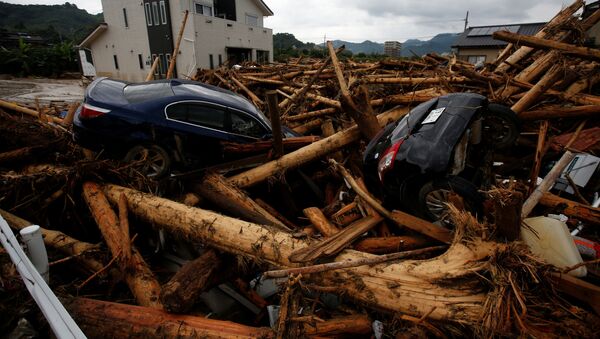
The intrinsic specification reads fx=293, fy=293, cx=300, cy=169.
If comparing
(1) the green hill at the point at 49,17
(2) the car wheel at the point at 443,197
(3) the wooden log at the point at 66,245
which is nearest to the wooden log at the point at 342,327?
(2) the car wheel at the point at 443,197

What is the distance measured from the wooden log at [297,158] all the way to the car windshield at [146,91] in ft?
6.72

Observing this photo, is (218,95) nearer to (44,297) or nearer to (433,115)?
(433,115)

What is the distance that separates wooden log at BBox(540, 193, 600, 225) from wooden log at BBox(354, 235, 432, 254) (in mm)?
1723

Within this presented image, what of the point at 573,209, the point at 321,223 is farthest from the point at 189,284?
the point at 573,209

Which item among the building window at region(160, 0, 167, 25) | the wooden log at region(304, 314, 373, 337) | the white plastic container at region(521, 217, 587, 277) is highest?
the building window at region(160, 0, 167, 25)

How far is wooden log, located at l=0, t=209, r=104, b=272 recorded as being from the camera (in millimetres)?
3373

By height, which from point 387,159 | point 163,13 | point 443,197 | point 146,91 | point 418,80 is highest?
point 163,13

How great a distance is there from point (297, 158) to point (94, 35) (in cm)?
3336

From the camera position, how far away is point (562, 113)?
4996 millimetres

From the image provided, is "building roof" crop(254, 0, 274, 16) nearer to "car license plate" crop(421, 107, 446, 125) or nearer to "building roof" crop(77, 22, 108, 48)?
"building roof" crop(77, 22, 108, 48)

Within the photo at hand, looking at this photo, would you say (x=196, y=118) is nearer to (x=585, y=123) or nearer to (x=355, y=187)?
(x=355, y=187)

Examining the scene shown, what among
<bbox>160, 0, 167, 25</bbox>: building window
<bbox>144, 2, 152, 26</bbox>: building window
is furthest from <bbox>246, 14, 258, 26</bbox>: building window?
<bbox>144, 2, 152, 26</bbox>: building window

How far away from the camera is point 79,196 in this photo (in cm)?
425

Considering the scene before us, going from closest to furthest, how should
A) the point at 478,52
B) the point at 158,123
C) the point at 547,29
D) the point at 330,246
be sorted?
1. the point at 330,246
2. the point at 158,123
3. the point at 547,29
4. the point at 478,52
